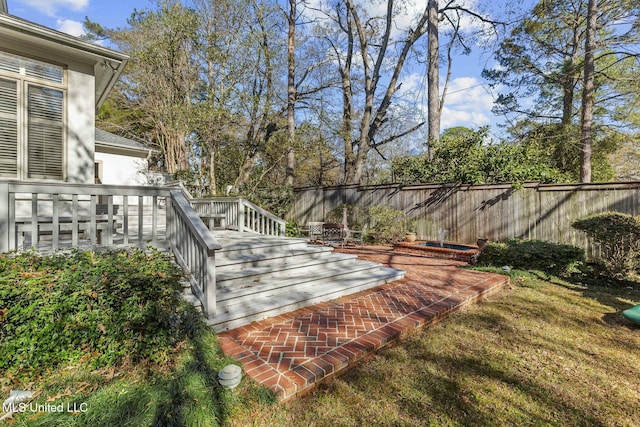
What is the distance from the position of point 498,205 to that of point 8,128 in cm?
1130

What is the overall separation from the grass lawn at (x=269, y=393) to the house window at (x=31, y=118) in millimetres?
3565

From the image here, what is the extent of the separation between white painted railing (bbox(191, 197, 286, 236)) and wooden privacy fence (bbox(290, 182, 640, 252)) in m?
5.01

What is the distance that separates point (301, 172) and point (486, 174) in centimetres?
1537

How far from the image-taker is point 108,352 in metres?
2.46

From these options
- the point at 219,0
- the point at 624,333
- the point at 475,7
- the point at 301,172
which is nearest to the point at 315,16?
the point at 219,0

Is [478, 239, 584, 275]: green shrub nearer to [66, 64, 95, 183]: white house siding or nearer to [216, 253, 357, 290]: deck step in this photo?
[216, 253, 357, 290]: deck step

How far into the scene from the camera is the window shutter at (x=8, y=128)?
15.6ft

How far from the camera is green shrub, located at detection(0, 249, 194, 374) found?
2.19 metres

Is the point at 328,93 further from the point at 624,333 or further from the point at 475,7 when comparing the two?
the point at 624,333

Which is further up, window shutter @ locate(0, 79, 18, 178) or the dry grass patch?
window shutter @ locate(0, 79, 18, 178)

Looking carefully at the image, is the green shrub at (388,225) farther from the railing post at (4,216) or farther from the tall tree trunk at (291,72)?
the railing post at (4,216)

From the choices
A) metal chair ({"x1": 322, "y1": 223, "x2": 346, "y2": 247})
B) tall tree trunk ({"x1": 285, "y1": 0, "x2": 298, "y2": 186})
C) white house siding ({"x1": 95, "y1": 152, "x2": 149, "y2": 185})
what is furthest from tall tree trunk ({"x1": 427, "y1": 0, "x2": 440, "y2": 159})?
white house siding ({"x1": 95, "y1": 152, "x2": 149, "y2": 185})

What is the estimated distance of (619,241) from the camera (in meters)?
5.47

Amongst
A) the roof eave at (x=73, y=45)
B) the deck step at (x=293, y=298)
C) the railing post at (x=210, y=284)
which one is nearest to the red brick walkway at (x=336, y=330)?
the deck step at (x=293, y=298)
